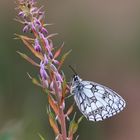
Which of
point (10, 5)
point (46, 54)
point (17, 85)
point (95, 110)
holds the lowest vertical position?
point (95, 110)

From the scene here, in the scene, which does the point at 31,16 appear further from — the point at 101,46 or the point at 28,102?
the point at 101,46

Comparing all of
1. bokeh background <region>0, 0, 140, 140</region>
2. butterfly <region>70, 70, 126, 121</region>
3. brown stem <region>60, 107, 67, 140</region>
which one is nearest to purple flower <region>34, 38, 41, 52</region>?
brown stem <region>60, 107, 67, 140</region>

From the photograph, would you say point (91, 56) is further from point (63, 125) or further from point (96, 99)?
point (63, 125)

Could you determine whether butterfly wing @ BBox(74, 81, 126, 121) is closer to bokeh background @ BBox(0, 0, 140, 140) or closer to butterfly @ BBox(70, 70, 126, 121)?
butterfly @ BBox(70, 70, 126, 121)

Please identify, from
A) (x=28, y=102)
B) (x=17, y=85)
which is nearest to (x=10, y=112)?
(x=28, y=102)

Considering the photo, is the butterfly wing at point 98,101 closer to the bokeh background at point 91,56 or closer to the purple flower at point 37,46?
the purple flower at point 37,46
